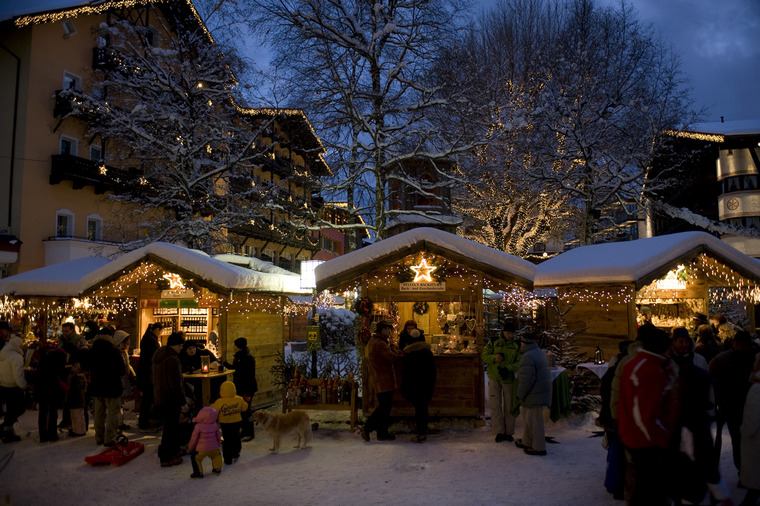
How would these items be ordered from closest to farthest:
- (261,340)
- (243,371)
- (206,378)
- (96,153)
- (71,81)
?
Result: 1. (243,371)
2. (206,378)
3. (261,340)
4. (71,81)
5. (96,153)

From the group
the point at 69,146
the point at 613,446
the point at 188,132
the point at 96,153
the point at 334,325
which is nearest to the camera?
the point at 613,446

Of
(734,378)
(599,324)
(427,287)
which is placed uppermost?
(427,287)

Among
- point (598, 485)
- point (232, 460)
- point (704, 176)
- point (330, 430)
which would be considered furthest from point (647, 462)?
point (704, 176)

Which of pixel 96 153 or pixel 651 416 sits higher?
pixel 96 153

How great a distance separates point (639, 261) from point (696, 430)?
6641 mm

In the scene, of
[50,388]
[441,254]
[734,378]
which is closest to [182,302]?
[50,388]

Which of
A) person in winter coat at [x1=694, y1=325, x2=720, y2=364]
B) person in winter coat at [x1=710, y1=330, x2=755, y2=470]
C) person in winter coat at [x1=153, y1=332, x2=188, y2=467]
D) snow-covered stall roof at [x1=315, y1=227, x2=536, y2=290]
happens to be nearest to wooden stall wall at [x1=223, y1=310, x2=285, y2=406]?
snow-covered stall roof at [x1=315, y1=227, x2=536, y2=290]

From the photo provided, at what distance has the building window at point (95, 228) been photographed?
25.0 metres

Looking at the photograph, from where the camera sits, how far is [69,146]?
78.3 feet

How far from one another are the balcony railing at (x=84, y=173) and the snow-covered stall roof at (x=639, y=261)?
16.1m

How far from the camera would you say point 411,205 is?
26.7m

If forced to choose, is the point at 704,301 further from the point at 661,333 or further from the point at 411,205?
the point at 411,205

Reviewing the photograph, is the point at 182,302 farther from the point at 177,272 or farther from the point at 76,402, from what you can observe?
the point at 76,402

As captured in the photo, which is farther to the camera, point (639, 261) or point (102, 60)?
point (102, 60)
